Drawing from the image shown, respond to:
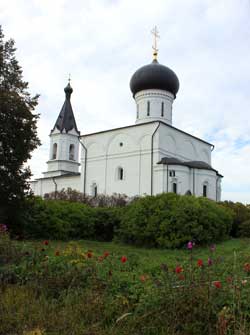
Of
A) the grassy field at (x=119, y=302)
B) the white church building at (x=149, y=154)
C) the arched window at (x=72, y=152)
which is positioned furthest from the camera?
the arched window at (x=72, y=152)

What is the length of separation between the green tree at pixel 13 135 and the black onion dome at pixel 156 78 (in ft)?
67.7

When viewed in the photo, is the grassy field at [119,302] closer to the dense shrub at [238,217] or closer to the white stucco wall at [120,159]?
the dense shrub at [238,217]

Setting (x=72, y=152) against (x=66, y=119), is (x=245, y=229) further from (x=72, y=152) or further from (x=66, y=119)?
(x=66, y=119)

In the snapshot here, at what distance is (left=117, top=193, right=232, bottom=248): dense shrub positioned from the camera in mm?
13641

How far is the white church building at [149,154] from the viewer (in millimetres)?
30750

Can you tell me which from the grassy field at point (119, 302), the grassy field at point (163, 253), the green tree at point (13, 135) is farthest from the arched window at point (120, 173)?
the grassy field at point (119, 302)

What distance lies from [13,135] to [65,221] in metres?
4.20

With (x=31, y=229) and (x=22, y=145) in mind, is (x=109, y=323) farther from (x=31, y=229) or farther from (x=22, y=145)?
(x=31, y=229)

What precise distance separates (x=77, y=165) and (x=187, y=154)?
13.8m

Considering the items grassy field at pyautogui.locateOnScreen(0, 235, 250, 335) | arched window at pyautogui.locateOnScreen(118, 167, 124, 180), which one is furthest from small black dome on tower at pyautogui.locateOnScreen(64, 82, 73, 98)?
grassy field at pyautogui.locateOnScreen(0, 235, 250, 335)

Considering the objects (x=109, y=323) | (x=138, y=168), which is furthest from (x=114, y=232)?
(x=138, y=168)

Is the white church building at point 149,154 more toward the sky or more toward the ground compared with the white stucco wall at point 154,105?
more toward the ground

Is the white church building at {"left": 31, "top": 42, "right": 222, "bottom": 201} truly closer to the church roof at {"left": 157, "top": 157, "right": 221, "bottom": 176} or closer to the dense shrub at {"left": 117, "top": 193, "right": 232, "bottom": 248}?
the church roof at {"left": 157, "top": 157, "right": 221, "bottom": 176}

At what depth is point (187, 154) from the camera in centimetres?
3484
